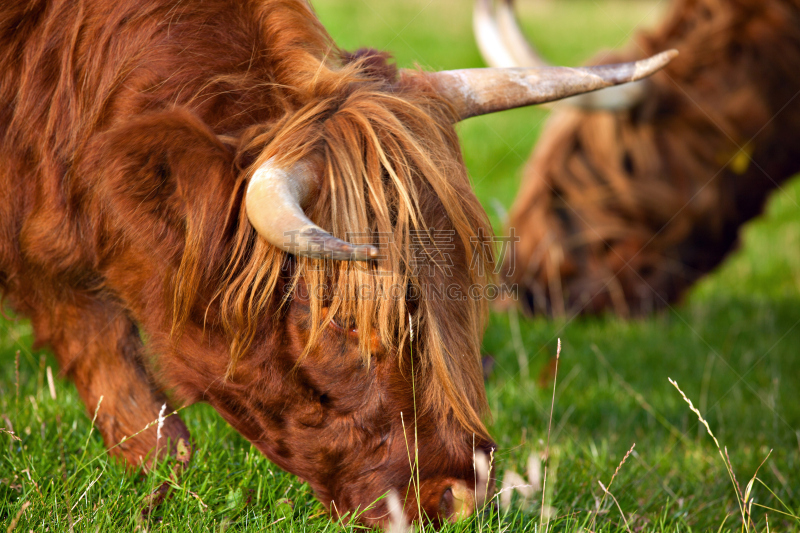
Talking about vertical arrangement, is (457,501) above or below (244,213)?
below

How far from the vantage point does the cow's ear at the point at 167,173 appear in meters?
2.00

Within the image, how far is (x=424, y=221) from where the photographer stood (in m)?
Answer: 2.12

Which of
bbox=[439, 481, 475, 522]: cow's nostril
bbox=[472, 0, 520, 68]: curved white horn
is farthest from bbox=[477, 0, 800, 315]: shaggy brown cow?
bbox=[439, 481, 475, 522]: cow's nostril

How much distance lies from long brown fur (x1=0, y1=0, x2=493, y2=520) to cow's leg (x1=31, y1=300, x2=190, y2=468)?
155mm

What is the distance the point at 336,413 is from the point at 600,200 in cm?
379

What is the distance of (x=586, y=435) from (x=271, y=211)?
7.85ft

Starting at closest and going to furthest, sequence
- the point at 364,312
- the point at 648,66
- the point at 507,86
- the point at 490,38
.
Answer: the point at 364,312 < the point at 507,86 < the point at 648,66 < the point at 490,38

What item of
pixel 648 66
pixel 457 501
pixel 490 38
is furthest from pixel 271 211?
pixel 490 38

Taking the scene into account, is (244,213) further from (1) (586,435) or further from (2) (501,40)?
(2) (501,40)

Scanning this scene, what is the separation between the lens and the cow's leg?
8.87 feet

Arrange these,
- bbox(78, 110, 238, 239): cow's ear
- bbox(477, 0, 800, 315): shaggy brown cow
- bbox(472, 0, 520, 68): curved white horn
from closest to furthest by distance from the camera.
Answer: bbox(78, 110, 238, 239): cow's ear → bbox(472, 0, 520, 68): curved white horn → bbox(477, 0, 800, 315): shaggy brown cow

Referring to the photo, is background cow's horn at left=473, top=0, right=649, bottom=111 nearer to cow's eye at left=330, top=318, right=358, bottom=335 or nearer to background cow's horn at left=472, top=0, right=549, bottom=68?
background cow's horn at left=472, top=0, right=549, bottom=68

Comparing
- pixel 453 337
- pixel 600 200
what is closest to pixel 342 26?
pixel 600 200

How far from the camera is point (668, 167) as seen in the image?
536 centimetres
